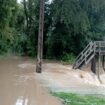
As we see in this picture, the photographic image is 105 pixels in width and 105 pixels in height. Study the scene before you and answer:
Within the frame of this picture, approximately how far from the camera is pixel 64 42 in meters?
37.3

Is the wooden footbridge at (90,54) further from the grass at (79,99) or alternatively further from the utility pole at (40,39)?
the grass at (79,99)

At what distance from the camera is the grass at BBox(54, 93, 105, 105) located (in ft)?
42.0

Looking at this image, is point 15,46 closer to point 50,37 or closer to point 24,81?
point 50,37

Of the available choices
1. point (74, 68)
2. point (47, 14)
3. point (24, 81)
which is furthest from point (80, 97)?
point (47, 14)

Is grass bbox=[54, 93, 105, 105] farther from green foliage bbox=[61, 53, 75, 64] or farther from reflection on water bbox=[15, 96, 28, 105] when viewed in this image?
green foliage bbox=[61, 53, 75, 64]

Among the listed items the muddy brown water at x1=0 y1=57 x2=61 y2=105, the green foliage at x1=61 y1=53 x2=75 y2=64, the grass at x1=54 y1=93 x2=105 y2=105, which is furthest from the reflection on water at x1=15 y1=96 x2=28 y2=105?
the green foliage at x1=61 y1=53 x2=75 y2=64

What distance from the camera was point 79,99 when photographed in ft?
43.7

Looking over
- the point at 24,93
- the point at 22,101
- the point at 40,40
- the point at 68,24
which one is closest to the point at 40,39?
the point at 40,40

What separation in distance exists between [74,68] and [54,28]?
12.6 m

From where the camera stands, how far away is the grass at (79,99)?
12.8m

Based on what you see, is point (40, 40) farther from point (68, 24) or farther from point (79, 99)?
point (68, 24)

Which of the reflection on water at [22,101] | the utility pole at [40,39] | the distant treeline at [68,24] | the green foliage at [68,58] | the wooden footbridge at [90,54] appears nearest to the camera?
the reflection on water at [22,101]

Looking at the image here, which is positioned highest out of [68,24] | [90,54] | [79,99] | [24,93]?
[68,24]

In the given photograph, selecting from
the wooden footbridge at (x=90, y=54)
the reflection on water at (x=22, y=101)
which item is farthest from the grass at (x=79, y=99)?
the wooden footbridge at (x=90, y=54)
